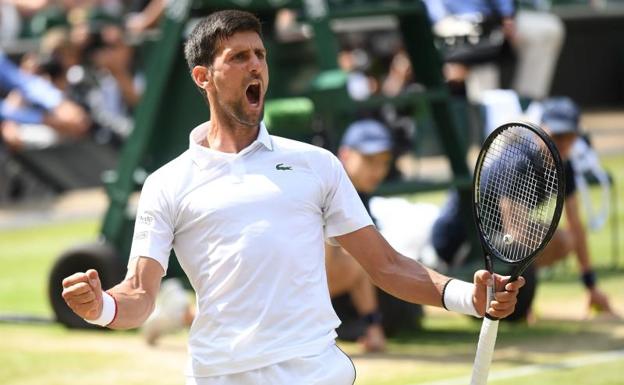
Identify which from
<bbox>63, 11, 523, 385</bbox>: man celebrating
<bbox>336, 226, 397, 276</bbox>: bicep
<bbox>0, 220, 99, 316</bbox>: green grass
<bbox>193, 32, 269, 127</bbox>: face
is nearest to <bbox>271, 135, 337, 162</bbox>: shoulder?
<bbox>63, 11, 523, 385</bbox>: man celebrating

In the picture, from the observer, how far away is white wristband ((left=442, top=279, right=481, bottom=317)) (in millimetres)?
4508

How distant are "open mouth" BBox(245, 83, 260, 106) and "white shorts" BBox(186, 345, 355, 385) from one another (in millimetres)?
814

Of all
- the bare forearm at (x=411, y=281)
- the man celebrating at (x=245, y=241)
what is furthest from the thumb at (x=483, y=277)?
the bare forearm at (x=411, y=281)

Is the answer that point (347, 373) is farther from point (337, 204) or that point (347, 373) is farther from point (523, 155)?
point (523, 155)

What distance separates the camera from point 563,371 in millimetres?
7938

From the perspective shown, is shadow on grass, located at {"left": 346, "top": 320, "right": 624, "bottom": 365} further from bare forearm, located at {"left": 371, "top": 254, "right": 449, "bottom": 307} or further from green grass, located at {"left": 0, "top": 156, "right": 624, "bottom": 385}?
bare forearm, located at {"left": 371, "top": 254, "right": 449, "bottom": 307}

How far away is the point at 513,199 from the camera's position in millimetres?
4766

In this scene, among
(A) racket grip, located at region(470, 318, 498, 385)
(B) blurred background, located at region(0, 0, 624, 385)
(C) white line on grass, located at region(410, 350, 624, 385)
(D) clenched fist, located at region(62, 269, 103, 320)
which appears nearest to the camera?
(D) clenched fist, located at region(62, 269, 103, 320)

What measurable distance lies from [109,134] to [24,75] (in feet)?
5.30

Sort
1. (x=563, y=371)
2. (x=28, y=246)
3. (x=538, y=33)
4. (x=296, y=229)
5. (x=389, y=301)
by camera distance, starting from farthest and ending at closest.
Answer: (x=28, y=246) < (x=538, y=33) < (x=389, y=301) < (x=563, y=371) < (x=296, y=229)

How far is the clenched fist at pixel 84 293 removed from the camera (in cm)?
417

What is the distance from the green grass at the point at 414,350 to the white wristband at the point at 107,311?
11.7ft

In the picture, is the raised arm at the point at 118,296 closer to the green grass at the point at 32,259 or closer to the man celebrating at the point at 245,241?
the man celebrating at the point at 245,241

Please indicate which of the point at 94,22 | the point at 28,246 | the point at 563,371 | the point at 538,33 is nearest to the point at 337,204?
the point at 563,371
